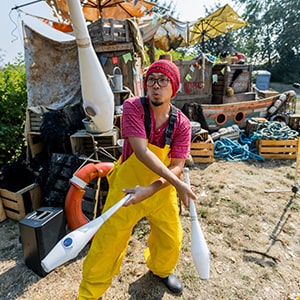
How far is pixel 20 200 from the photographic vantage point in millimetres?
3018

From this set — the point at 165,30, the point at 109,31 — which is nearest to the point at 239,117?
the point at 109,31

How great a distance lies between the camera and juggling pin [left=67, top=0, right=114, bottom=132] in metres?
1.81

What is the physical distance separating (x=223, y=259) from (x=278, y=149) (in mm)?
3469

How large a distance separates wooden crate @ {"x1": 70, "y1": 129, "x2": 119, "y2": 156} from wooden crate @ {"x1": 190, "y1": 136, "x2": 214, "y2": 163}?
6.63 ft

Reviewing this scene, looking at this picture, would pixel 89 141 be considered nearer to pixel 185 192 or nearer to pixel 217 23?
pixel 185 192

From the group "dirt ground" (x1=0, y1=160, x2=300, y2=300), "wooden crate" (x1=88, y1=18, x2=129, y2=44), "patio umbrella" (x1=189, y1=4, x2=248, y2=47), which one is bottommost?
"dirt ground" (x1=0, y1=160, x2=300, y2=300)

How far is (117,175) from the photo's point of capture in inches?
70.7

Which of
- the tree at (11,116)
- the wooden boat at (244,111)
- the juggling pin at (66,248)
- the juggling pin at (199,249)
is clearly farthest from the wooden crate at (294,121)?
the juggling pin at (66,248)

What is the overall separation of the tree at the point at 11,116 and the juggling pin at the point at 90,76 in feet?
7.49

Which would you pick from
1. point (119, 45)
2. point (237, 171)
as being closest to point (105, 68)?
point (119, 45)

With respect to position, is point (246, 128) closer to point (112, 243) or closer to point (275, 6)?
point (112, 243)

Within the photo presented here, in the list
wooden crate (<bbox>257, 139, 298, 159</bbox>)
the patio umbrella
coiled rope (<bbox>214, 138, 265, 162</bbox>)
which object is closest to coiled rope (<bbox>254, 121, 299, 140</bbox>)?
wooden crate (<bbox>257, 139, 298, 159</bbox>)

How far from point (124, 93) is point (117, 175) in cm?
272

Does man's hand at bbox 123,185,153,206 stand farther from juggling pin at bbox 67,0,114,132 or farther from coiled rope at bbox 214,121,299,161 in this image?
coiled rope at bbox 214,121,299,161
